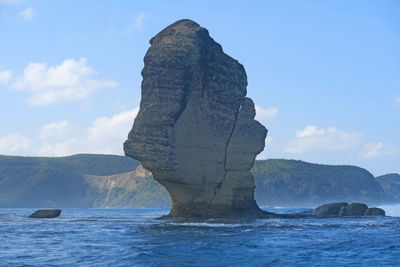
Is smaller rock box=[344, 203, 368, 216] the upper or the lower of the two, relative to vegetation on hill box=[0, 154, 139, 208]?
lower

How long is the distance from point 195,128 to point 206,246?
61.0 feet

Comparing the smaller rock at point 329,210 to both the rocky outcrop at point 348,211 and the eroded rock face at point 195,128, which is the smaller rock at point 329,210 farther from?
the eroded rock face at point 195,128

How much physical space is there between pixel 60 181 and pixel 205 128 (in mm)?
161170

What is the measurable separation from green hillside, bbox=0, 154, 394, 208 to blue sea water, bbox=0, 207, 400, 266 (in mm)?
146367

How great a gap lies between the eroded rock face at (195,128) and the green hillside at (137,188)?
136 m

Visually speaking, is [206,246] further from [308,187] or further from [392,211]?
[308,187]

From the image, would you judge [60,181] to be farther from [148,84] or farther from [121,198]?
[148,84]

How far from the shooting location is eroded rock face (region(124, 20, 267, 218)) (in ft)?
131

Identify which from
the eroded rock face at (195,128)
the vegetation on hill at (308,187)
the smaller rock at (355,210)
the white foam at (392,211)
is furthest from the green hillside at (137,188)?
the eroded rock face at (195,128)

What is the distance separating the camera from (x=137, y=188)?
18575 centimetres

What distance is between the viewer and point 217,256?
21.0 metres

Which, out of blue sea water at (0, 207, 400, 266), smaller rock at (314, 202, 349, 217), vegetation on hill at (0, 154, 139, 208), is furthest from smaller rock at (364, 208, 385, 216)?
vegetation on hill at (0, 154, 139, 208)

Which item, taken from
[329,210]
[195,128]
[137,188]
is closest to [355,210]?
[329,210]

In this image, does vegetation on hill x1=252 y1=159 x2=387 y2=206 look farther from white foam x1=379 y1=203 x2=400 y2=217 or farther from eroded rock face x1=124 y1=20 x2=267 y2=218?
eroded rock face x1=124 y1=20 x2=267 y2=218
